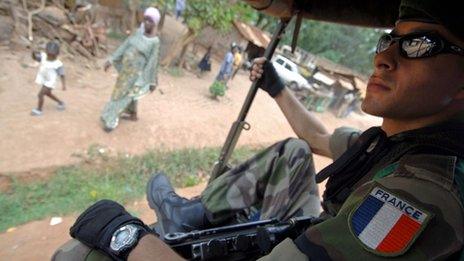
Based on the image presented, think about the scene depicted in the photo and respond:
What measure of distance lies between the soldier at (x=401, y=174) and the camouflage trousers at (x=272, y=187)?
55 centimetres

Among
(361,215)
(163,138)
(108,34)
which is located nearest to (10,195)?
(163,138)

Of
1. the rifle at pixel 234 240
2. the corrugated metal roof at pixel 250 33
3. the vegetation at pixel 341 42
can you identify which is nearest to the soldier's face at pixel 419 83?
the rifle at pixel 234 240

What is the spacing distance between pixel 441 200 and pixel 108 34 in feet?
48.6

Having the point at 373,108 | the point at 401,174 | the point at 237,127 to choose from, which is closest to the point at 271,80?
the point at 237,127

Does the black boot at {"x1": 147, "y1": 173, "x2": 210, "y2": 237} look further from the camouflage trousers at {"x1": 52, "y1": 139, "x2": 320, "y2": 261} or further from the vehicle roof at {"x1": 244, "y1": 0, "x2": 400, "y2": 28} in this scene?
the vehicle roof at {"x1": 244, "y1": 0, "x2": 400, "y2": 28}

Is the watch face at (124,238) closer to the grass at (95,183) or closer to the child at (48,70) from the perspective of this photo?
the grass at (95,183)

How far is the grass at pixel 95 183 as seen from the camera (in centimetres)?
469

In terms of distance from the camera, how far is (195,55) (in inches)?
699

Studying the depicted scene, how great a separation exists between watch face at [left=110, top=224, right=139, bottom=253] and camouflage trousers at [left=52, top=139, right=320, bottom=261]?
0.94 m

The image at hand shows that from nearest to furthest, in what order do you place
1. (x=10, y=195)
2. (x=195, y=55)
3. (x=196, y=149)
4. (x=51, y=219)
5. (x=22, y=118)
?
(x=51, y=219) < (x=10, y=195) < (x=22, y=118) < (x=196, y=149) < (x=195, y=55)

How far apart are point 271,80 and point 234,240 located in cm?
131

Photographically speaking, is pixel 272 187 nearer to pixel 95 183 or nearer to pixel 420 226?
pixel 420 226

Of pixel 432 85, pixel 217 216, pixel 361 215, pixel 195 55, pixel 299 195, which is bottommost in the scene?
pixel 195 55

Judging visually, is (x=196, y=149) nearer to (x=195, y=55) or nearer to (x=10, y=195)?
(x=10, y=195)
